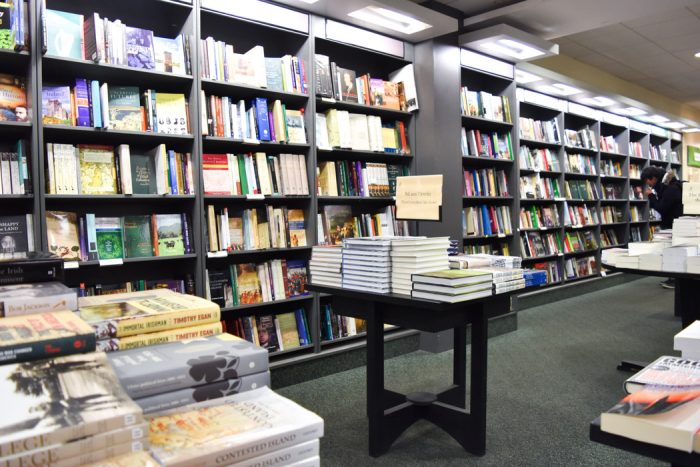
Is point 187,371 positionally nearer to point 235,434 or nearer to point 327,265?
point 235,434

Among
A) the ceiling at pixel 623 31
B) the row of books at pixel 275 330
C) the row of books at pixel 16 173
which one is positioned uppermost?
the ceiling at pixel 623 31

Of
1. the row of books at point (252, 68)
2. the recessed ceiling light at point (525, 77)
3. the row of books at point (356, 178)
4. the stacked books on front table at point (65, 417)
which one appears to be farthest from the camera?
the recessed ceiling light at point (525, 77)

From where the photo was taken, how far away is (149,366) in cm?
84

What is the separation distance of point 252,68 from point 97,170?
1.17 metres

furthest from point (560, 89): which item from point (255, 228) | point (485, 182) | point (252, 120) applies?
point (255, 228)

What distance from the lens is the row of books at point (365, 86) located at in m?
3.72

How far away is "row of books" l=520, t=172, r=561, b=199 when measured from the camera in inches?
230

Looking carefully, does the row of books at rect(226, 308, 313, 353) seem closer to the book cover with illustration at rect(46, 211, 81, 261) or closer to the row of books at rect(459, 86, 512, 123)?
the book cover with illustration at rect(46, 211, 81, 261)

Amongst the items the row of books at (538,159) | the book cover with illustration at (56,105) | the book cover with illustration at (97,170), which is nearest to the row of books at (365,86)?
the book cover with illustration at (97,170)

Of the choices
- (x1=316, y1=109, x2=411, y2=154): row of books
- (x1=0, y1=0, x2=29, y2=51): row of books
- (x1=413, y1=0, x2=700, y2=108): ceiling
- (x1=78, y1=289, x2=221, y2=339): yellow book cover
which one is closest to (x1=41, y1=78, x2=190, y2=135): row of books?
(x1=0, y1=0, x2=29, y2=51): row of books

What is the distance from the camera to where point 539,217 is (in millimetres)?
6168

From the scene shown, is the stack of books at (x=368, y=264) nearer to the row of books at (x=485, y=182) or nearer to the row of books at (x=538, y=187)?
the row of books at (x=485, y=182)

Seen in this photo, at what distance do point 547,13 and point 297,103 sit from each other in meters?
2.26

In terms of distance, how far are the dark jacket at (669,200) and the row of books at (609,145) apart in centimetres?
91
